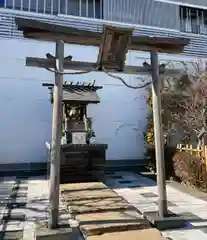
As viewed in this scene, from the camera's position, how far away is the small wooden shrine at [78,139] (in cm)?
843

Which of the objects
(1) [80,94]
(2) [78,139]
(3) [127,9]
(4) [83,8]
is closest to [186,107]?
(1) [80,94]

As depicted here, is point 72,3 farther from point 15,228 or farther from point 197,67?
point 15,228

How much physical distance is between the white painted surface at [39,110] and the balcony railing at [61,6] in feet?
6.93

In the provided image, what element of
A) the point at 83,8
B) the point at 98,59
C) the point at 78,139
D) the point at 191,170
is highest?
the point at 83,8

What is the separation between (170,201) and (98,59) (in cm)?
361

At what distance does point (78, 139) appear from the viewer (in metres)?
8.90

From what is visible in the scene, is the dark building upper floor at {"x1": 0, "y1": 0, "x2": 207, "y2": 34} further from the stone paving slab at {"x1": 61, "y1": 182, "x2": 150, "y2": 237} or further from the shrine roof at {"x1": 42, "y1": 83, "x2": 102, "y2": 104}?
the stone paving slab at {"x1": 61, "y1": 182, "x2": 150, "y2": 237}

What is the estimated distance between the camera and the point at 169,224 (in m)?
4.64

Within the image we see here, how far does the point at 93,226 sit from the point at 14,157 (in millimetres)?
7246

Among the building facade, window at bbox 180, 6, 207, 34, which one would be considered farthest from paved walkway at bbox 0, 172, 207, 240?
window at bbox 180, 6, 207, 34

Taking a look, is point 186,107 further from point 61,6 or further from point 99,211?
point 61,6

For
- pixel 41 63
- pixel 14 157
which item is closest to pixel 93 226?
pixel 41 63

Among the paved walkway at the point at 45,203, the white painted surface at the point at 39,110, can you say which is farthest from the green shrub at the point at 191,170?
the white painted surface at the point at 39,110

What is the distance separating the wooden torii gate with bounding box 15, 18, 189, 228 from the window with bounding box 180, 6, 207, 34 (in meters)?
10.6
